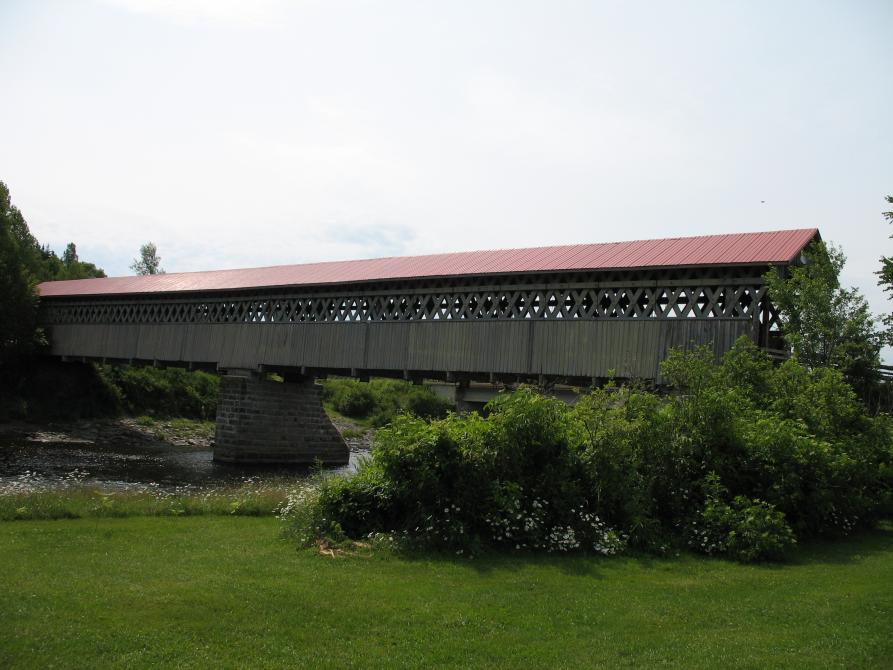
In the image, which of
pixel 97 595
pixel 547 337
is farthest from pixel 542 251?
pixel 97 595

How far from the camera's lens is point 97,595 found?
5.86 m

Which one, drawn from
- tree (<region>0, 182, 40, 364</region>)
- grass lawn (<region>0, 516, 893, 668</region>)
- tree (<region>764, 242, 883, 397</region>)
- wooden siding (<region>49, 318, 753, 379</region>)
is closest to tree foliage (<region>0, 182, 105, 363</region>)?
tree (<region>0, 182, 40, 364</region>)

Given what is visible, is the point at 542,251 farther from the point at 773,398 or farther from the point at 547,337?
the point at 773,398

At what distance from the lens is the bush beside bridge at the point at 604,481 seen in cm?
858

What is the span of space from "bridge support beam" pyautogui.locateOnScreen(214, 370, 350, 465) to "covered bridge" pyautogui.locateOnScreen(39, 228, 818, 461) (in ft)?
0.25

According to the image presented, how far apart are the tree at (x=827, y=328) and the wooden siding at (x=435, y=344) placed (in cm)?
153

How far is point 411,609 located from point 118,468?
1880 centimetres

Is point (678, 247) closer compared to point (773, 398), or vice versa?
point (773, 398)

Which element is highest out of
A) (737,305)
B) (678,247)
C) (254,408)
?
(678,247)

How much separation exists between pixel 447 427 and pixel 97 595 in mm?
4234

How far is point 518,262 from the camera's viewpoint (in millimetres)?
20562

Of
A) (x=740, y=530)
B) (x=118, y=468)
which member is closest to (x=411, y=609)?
(x=740, y=530)

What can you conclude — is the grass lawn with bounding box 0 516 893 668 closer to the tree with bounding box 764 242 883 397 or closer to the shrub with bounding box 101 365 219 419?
the tree with bounding box 764 242 883 397

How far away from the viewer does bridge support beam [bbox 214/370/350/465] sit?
87.4 feet
